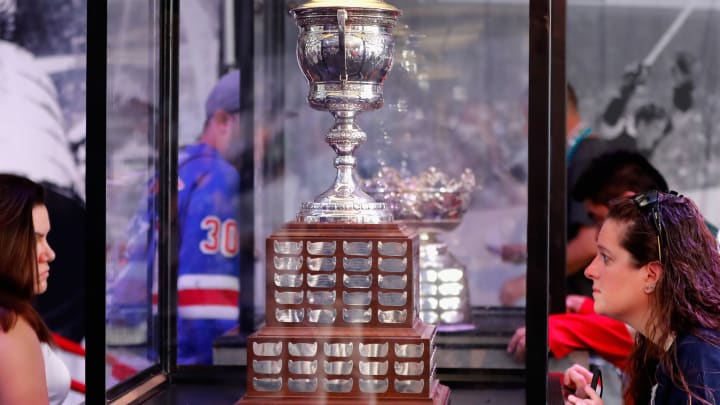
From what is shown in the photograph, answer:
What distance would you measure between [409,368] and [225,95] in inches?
54.1

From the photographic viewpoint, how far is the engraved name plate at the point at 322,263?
6.02 ft

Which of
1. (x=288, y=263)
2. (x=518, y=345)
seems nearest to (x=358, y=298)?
(x=288, y=263)

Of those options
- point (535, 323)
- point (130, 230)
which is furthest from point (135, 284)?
point (535, 323)

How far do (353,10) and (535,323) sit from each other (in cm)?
62

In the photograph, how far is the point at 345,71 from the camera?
193cm

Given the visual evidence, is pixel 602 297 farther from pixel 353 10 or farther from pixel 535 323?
pixel 353 10

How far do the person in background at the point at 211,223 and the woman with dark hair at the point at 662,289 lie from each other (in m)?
0.98

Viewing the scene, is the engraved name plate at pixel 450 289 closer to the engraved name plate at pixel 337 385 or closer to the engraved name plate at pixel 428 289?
the engraved name plate at pixel 428 289

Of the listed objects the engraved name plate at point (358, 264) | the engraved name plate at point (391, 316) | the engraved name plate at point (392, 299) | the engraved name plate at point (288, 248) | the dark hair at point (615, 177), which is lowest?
the engraved name plate at point (391, 316)

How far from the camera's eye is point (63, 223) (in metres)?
3.19

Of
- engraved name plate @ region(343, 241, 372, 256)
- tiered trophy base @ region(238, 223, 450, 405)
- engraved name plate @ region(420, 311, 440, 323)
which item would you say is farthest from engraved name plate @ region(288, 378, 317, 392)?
engraved name plate @ region(420, 311, 440, 323)

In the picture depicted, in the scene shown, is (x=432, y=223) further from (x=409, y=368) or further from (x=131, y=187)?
(x=409, y=368)

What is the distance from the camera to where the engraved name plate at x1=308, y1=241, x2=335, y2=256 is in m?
1.84

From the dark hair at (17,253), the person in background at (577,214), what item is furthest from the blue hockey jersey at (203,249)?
the person in background at (577,214)
